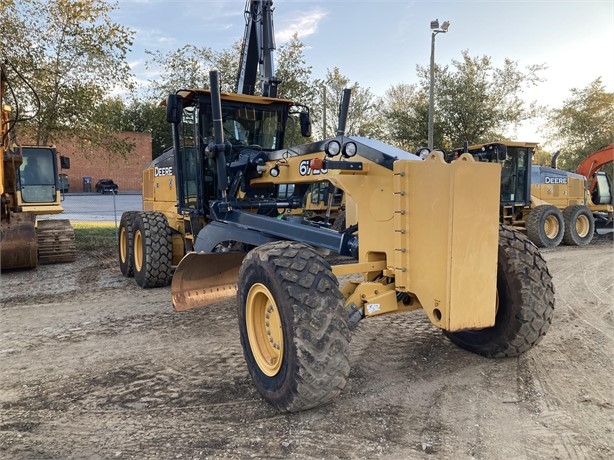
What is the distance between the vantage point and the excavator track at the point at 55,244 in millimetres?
9930

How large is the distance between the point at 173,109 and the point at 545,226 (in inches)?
456

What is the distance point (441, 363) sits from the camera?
4.20m

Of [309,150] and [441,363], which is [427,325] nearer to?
[441,363]

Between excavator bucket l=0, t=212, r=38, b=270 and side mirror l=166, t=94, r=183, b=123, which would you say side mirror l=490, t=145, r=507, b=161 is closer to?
side mirror l=166, t=94, r=183, b=123

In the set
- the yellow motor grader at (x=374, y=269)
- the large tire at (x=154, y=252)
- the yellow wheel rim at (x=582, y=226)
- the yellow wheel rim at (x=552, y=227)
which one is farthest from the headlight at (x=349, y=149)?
the yellow wheel rim at (x=582, y=226)

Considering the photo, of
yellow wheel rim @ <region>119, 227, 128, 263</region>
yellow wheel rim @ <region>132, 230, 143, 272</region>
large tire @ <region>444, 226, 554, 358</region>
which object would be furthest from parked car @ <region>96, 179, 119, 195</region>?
large tire @ <region>444, 226, 554, 358</region>

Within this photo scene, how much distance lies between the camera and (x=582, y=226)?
14.9 m

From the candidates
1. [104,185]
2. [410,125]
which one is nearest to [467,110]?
[410,125]

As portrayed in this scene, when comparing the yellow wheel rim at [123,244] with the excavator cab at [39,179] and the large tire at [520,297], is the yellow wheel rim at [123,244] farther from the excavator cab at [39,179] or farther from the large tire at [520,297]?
the large tire at [520,297]

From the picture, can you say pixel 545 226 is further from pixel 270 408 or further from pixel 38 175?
pixel 38 175

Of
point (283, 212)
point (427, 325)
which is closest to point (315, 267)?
point (427, 325)

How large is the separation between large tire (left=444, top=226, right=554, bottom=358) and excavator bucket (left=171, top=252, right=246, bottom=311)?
299 centimetres

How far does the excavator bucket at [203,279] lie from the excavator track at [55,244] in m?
5.69

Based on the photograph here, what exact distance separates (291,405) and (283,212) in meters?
3.45
